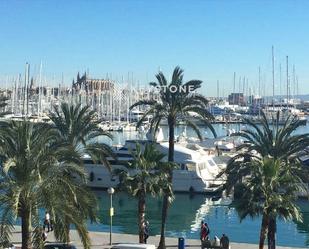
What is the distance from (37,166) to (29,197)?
0.88 meters

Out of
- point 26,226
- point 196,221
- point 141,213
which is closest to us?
point 26,226

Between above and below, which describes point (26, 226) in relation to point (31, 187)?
below

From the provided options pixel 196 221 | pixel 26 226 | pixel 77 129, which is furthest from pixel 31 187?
pixel 196 221

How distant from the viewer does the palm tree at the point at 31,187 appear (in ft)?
47.6

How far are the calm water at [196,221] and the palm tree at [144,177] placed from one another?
17.6 ft

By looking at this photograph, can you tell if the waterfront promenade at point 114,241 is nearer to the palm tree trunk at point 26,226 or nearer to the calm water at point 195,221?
the calm water at point 195,221

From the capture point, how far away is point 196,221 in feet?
128

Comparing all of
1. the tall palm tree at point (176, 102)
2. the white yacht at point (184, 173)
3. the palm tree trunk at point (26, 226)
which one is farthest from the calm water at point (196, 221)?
the palm tree trunk at point (26, 226)

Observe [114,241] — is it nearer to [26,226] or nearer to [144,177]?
[144,177]

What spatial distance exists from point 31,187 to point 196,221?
25665mm

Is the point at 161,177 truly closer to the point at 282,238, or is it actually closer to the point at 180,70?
the point at 180,70

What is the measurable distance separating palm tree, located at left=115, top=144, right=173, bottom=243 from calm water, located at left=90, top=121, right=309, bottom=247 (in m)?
5.35

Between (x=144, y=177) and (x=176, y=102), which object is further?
(x=176, y=102)

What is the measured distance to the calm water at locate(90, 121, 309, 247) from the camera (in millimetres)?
33562
